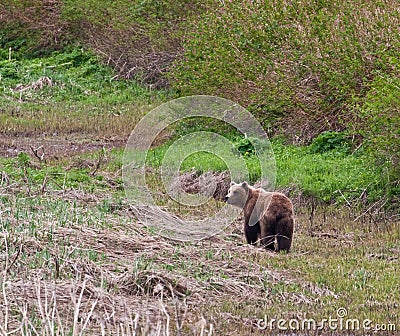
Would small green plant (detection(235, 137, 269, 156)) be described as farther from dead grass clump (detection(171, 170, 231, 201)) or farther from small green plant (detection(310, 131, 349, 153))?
dead grass clump (detection(171, 170, 231, 201))

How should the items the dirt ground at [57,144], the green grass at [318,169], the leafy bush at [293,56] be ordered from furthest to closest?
the dirt ground at [57,144], the leafy bush at [293,56], the green grass at [318,169]

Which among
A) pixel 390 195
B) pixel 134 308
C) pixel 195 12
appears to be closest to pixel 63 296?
pixel 134 308

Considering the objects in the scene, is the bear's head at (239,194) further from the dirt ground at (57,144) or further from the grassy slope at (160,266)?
the dirt ground at (57,144)

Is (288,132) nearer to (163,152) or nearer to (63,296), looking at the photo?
(163,152)

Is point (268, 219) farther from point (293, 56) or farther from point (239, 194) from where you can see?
point (293, 56)

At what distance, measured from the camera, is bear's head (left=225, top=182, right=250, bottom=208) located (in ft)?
32.7

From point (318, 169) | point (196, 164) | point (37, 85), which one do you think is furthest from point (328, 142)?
point (37, 85)

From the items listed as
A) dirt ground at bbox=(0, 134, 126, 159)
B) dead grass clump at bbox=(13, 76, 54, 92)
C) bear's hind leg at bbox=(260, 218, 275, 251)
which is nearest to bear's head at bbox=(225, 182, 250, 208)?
bear's hind leg at bbox=(260, 218, 275, 251)

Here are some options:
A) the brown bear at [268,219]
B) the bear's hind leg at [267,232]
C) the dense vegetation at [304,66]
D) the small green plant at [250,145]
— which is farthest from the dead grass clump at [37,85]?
the bear's hind leg at [267,232]

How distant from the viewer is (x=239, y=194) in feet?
32.8

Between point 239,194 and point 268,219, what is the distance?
0.71m

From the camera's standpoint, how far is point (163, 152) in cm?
1555

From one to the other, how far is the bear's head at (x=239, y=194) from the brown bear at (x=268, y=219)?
0.5 inches

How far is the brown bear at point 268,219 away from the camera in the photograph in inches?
367
